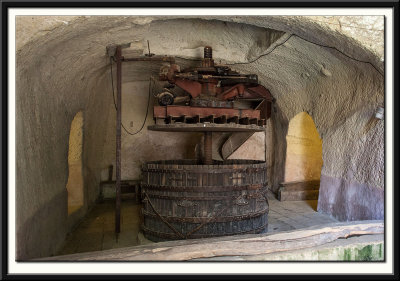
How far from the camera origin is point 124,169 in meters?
7.50

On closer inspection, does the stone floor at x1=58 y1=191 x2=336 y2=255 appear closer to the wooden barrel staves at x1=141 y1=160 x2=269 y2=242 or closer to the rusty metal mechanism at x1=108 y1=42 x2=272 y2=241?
the rusty metal mechanism at x1=108 y1=42 x2=272 y2=241

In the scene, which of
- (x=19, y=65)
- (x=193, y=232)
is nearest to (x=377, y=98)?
(x=193, y=232)

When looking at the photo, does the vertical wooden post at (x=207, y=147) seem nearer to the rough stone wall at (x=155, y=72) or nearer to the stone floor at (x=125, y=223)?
the stone floor at (x=125, y=223)

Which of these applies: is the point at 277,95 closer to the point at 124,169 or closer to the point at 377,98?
the point at 377,98

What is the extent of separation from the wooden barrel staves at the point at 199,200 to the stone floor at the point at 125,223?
606 millimetres

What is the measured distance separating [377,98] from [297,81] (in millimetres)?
1968

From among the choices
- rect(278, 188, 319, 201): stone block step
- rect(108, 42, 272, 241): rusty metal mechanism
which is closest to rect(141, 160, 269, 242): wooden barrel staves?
rect(108, 42, 272, 241): rusty metal mechanism

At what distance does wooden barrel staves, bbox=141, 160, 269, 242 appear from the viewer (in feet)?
12.8

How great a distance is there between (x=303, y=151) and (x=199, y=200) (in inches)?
150

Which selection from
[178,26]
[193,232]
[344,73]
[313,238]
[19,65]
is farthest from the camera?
[178,26]

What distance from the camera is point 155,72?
663 cm

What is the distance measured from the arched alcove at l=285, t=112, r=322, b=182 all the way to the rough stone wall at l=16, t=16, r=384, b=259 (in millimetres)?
222

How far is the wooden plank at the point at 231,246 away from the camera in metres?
2.25

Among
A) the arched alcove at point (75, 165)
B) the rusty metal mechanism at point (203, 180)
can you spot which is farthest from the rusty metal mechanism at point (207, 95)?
the arched alcove at point (75, 165)
